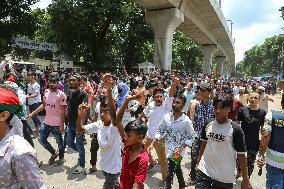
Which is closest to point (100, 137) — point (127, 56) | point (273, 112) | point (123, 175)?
point (123, 175)

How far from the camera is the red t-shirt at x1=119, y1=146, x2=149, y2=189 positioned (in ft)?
10.5

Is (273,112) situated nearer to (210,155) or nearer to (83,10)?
(210,155)

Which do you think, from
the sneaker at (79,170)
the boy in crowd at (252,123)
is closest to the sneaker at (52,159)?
the sneaker at (79,170)

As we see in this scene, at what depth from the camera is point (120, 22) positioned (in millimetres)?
35844

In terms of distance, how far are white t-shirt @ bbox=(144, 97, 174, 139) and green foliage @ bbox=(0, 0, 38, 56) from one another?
17918mm

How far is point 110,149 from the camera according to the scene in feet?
15.7

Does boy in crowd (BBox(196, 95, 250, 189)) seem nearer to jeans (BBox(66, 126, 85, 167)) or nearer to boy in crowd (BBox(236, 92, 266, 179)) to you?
boy in crowd (BBox(236, 92, 266, 179))

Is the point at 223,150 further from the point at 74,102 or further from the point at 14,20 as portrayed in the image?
the point at 14,20

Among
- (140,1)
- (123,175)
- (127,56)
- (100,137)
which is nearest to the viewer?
(123,175)

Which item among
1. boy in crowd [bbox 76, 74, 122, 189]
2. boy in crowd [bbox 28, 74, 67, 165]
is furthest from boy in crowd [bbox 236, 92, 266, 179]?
boy in crowd [bbox 28, 74, 67, 165]

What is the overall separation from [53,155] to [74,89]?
149 centimetres

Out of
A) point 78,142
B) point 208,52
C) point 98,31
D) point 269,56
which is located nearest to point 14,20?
point 98,31

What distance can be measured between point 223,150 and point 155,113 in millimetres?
2744

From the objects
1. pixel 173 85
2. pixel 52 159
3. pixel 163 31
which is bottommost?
pixel 52 159
